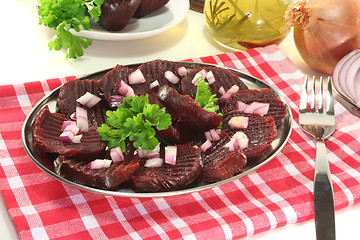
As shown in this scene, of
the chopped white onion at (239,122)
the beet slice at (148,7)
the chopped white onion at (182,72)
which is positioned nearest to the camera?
the chopped white onion at (239,122)

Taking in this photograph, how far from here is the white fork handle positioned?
3.87 feet

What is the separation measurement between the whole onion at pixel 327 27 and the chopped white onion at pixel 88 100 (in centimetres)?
94

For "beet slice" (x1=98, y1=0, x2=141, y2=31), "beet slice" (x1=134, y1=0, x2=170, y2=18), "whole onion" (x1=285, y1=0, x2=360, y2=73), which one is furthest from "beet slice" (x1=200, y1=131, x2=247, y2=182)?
"beet slice" (x1=134, y1=0, x2=170, y2=18)

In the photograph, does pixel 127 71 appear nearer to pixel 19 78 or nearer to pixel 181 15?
pixel 19 78

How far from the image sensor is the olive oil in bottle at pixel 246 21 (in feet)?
6.84

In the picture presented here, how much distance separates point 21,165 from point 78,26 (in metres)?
0.80

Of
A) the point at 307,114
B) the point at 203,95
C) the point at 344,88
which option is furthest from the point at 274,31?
the point at 203,95

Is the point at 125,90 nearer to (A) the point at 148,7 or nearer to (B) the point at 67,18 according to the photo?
(B) the point at 67,18

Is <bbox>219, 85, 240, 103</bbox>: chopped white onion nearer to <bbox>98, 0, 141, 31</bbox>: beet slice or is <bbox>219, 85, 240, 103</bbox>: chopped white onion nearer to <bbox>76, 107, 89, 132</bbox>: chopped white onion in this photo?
<bbox>76, 107, 89, 132</bbox>: chopped white onion

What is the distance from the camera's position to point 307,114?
5.61 feet

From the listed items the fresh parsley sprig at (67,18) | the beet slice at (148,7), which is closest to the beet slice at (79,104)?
the fresh parsley sprig at (67,18)

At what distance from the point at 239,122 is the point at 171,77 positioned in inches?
12.2

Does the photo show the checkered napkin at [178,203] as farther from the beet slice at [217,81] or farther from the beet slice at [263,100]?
the beet slice at [217,81]

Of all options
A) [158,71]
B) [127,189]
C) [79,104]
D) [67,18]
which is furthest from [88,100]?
[67,18]
